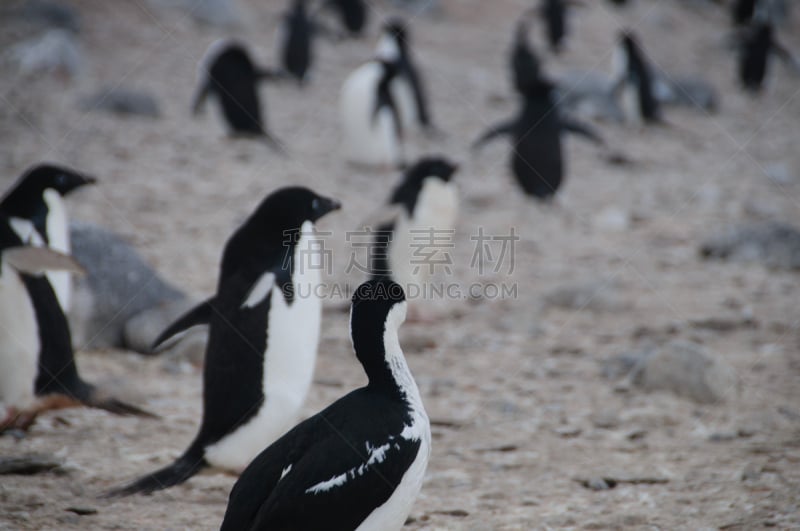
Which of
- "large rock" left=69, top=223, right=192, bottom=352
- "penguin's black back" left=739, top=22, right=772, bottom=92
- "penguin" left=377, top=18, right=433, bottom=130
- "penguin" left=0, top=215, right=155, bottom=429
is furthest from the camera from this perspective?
"penguin's black back" left=739, top=22, right=772, bottom=92

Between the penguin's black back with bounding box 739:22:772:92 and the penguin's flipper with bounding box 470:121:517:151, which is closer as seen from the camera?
the penguin's flipper with bounding box 470:121:517:151

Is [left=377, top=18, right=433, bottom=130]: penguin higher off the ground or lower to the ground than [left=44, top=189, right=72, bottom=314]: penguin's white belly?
higher

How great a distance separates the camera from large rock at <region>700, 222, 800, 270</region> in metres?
5.18

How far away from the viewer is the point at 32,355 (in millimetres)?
2865

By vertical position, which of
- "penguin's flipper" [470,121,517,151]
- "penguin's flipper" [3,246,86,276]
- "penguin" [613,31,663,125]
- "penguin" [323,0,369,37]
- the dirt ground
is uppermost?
"penguin" [323,0,369,37]

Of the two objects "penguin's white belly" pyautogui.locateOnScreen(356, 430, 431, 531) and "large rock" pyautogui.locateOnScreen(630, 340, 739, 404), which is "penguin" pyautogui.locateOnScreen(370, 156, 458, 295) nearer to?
"large rock" pyautogui.locateOnScreen(630, 340, 739, 404)

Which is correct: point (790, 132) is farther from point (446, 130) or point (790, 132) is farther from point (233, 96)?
point (233, 96)

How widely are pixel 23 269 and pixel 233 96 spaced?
463cm

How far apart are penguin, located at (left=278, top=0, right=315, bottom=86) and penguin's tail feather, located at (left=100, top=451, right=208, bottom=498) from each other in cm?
686

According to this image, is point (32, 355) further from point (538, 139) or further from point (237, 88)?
point (237, 88)

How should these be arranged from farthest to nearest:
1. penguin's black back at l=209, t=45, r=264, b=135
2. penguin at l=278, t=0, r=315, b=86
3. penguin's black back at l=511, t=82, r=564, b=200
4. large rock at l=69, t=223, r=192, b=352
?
penguin at l=278, t=0, r=315, b=86, penguin's black back at l=209, t=45, r=264, b=135, penguin's black back at l=511, t=82, r=564, b=200, large rock at l=69, t=223, r=192, b=352

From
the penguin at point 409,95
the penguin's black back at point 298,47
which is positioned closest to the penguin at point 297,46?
the penguin's black back at point 298,47

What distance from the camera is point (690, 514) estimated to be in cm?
244

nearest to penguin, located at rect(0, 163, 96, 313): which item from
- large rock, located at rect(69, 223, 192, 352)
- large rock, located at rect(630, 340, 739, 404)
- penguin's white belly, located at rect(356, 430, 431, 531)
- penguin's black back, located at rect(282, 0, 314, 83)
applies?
large rock, located at rect(69, 223, 192, 352)
